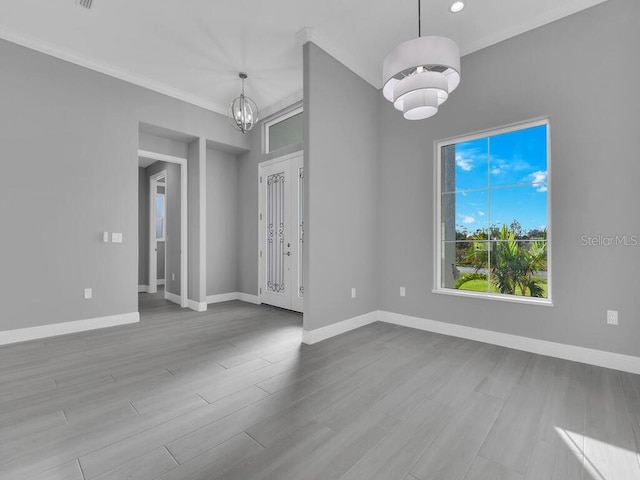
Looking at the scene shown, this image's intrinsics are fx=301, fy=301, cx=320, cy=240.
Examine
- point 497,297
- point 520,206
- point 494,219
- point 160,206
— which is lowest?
point 497,297

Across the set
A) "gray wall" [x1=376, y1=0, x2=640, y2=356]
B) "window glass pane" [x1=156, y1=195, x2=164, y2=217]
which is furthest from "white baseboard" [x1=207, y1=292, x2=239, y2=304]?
"gray wall" [x1=376, y1=0, x2=640, y2=356]

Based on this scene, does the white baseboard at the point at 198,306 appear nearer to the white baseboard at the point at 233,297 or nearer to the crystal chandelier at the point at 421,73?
the white baseboard at the point at 233,297

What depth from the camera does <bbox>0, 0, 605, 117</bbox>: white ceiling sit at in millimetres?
2939

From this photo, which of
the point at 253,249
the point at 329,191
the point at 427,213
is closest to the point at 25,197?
the point at 253,249

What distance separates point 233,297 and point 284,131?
322cm

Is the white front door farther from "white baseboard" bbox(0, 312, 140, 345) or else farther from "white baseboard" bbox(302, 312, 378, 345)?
"white baseboard" bbox(0, 312, 140, 345)

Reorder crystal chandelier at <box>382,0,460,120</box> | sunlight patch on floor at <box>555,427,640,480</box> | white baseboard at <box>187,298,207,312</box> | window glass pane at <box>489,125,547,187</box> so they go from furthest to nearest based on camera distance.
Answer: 1. window glass pane at <box>489,125,547,187</box>
2. white baseboard at <box>187,298,207,312</box>
3. crystal chandelier at <box>382,0,460,120</box>
4. sunlight patch on floor at <box>555,427,640,480</box>

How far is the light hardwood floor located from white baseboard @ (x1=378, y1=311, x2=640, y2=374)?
114 mm

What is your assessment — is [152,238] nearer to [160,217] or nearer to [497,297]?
[160,217]

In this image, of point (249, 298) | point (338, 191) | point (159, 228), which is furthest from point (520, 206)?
point (159, 228)

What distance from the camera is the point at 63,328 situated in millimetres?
3600

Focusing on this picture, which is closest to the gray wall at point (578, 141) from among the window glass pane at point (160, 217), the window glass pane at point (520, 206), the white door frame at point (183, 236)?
the window glass pane at point (520, 206)

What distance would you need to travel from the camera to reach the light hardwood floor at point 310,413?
4.91 feet

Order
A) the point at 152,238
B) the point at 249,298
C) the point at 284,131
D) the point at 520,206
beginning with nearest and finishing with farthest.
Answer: the point at 284,131 → the point at 520,206 → the point at 249,298 → the point at 152,238
